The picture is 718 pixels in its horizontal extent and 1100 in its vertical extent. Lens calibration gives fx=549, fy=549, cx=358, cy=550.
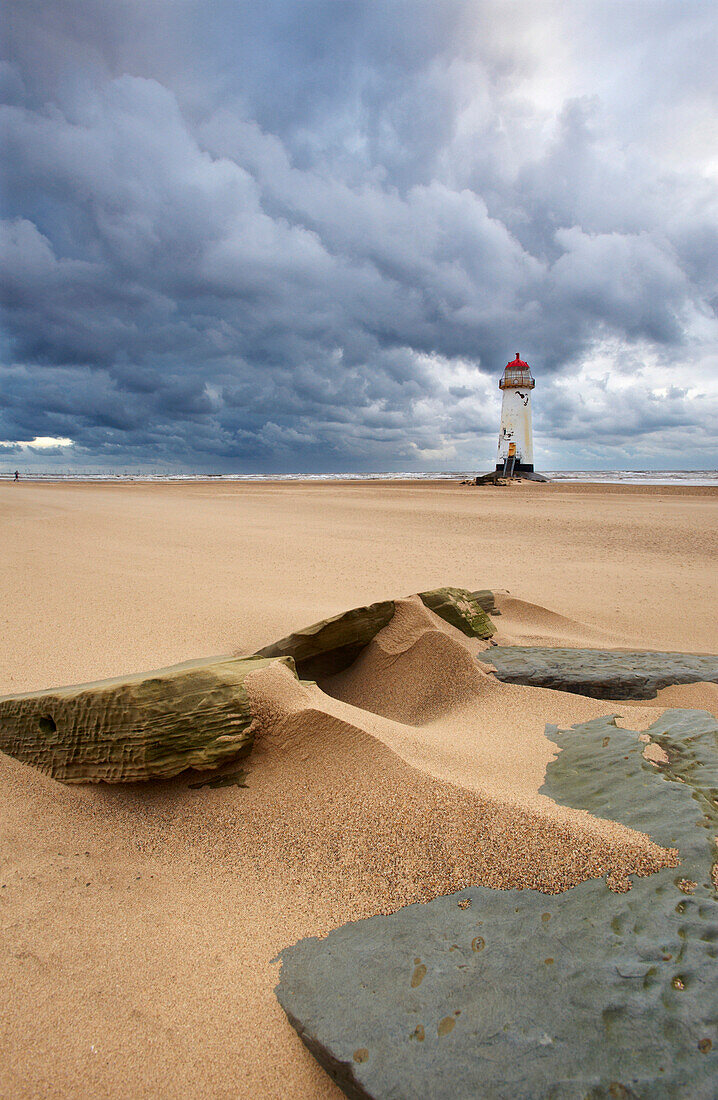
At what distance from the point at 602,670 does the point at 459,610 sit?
1.09m

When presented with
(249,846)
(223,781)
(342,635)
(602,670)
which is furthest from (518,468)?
(249,846)

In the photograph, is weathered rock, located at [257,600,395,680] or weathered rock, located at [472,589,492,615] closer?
weathered rock, located at [257,600,395,680]

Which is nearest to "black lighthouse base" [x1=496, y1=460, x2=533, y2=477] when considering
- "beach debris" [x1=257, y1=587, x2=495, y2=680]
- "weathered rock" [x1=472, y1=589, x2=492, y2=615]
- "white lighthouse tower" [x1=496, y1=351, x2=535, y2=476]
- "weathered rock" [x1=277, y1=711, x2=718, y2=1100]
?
"white lighthouse tower" [x1=496, y1=351, x2=535, y2=476]

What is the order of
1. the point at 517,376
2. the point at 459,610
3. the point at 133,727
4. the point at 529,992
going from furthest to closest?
the point at 517,376, the point at 459,610, the point at 133,727, the point at 529,992

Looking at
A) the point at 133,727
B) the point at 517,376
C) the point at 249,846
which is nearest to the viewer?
the point at 249,846

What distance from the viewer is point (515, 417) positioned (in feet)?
126

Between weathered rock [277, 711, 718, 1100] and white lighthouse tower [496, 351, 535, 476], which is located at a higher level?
white lighthouse tower [496, 351, 535, 476]

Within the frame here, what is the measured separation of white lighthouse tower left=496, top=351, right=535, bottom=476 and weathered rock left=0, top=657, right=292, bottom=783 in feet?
125

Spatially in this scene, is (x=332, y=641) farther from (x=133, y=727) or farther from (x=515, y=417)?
(x=515, y=417)

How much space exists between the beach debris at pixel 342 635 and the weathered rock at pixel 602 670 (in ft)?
1.57

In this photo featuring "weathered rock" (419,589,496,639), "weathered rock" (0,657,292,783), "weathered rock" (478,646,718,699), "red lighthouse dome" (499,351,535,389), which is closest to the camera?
"weathered rock" (0,657,292,783)

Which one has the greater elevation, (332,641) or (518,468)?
(518,468)

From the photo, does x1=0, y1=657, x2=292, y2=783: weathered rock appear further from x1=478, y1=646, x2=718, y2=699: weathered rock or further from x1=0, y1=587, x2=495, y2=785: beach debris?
x1=478, y1=646, x2=718, y2=699: weathered rock

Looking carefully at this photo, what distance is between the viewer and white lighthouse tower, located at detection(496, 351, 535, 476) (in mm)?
38281
